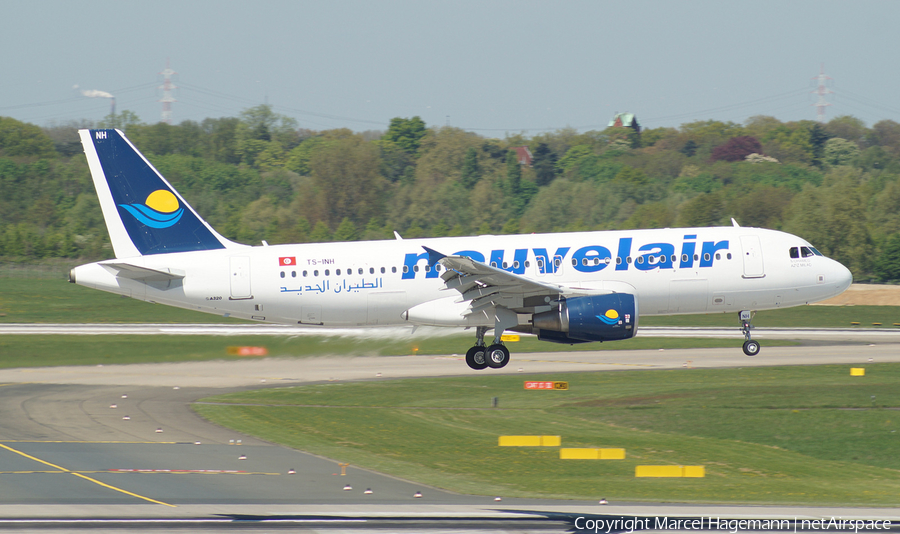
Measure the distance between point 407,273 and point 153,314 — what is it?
40.7 metres

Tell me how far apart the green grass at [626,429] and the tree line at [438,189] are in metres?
53.0

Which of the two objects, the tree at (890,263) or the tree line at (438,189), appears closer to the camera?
the tree at (890,263)

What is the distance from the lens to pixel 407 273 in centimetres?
3506

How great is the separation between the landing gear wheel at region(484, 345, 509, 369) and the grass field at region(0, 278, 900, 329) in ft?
110

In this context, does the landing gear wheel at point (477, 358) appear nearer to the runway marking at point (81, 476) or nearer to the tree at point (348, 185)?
the runway marking at point (81, 476)

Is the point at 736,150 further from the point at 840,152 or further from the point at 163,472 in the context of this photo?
the point at 163,472

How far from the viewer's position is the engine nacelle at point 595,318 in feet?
110

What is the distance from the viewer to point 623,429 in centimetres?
3641

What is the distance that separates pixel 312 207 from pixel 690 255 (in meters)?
89.7

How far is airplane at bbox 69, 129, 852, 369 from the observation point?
34.5 meters

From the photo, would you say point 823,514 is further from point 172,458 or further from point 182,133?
point 182,133

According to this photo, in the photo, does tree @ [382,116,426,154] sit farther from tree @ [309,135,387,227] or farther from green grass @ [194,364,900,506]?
green grass @ [194,364,900,506]

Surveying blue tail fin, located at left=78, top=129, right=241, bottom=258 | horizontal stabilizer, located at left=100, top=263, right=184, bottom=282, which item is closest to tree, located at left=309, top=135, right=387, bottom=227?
blue tail fin, located at left=78, top=129, right=241, bottom=258

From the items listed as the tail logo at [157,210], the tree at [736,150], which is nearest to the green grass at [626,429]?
the tail logo at [157,210]
